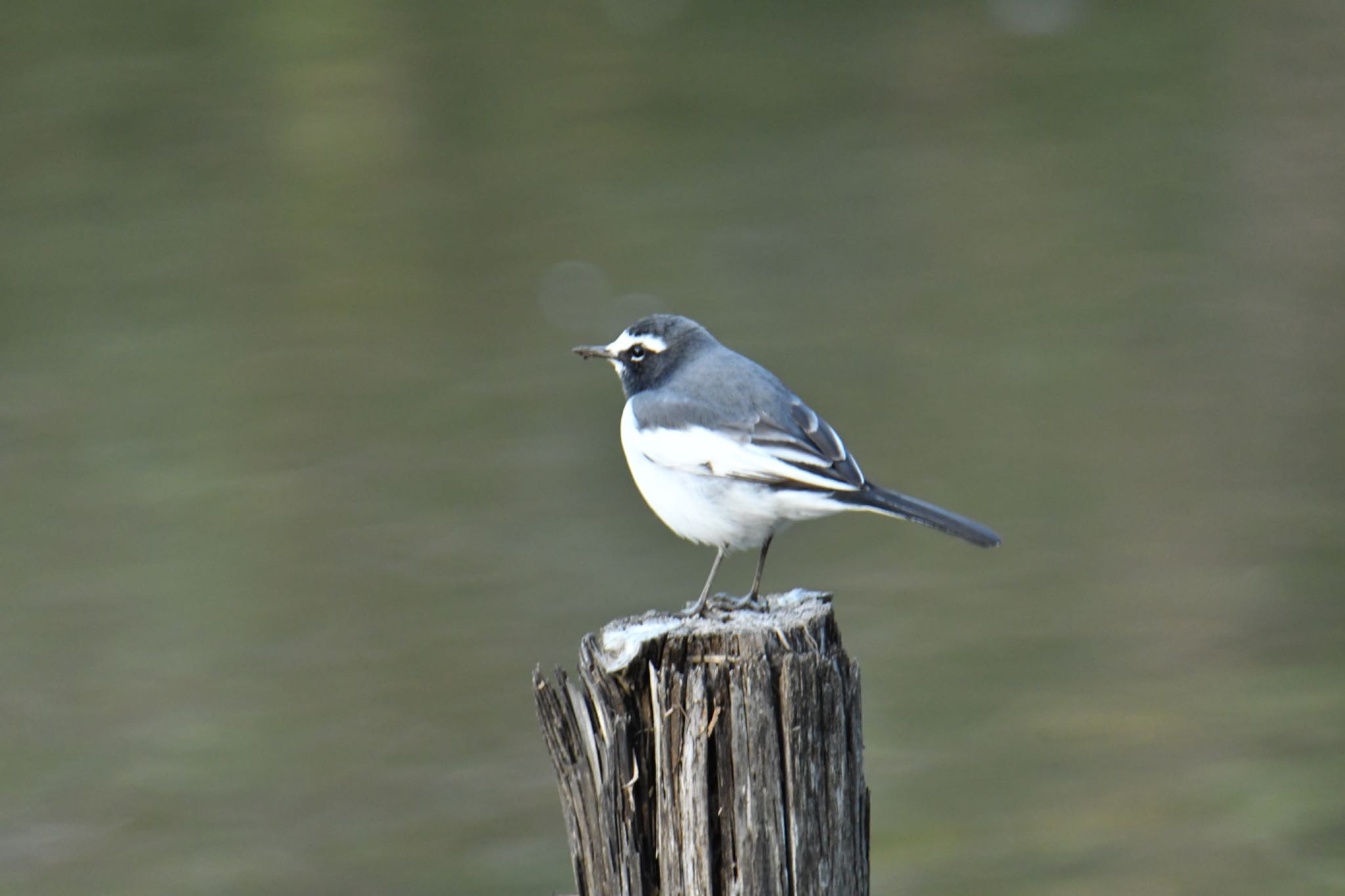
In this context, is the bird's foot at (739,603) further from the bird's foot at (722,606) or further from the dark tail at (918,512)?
the dark tail at (918,512)

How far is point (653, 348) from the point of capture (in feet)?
19.0

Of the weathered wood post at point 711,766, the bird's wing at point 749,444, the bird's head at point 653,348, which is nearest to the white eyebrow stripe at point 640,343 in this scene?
the bird's head at point 653,348

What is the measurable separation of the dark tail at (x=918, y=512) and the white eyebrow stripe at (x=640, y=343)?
1.09 m

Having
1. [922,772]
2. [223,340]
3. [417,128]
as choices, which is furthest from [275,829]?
[417,128]

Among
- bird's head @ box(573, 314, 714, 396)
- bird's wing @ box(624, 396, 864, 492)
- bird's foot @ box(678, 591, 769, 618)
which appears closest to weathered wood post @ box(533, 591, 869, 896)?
bird's foot @ box(678, 591, 769, 618)

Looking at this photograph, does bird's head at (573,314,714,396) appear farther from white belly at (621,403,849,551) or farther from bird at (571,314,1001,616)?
white belly at (621,403,849,551)

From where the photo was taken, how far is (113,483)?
38.1 feet

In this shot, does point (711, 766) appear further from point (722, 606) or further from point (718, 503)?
point (718, 503)

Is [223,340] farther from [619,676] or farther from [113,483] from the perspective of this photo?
[619,676]

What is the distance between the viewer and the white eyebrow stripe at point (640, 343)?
5781 mm

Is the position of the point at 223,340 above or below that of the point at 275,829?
above

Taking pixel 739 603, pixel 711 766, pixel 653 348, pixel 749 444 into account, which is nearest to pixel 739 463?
pixel 749 444

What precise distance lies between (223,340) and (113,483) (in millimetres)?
2339

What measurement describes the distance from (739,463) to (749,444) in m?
0.08
